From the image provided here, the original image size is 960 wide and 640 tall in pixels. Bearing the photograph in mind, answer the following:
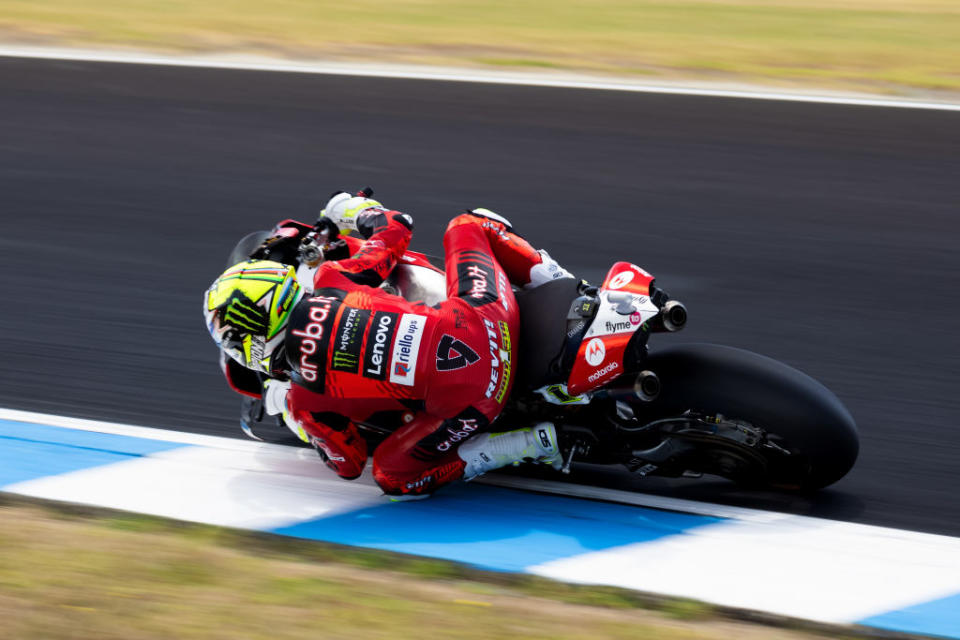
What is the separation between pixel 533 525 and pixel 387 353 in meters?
0.85

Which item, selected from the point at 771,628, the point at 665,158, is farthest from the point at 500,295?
the point at 665,158

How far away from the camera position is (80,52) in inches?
464

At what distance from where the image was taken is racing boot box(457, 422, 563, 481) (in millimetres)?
4164

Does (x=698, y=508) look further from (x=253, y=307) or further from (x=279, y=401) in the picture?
(x=253, y=307)

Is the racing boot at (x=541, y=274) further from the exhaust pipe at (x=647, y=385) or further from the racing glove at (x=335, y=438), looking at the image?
the racing glove at (x=335, y=438)

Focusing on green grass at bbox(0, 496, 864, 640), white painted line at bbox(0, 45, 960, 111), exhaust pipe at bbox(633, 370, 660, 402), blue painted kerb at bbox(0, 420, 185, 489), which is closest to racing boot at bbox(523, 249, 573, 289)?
exhaust pipe at bbox(633, 370, 660, 402)

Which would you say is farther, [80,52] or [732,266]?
[80,52]

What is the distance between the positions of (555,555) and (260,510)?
3.77ft

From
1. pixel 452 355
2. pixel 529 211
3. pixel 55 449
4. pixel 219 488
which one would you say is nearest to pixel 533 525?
pixel 452 355

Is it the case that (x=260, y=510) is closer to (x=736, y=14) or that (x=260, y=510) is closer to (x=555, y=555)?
(x=555, y=555)

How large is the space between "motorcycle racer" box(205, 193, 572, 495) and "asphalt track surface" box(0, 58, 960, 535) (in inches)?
27.5

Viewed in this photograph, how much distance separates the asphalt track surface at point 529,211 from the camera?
5281 millimetres

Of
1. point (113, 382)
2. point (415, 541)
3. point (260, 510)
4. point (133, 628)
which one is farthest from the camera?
point (113, 382)

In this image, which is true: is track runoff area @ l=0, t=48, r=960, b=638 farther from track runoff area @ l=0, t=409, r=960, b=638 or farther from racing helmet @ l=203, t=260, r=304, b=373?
racing helmet @ l=203, t=260, r=304, b=373
